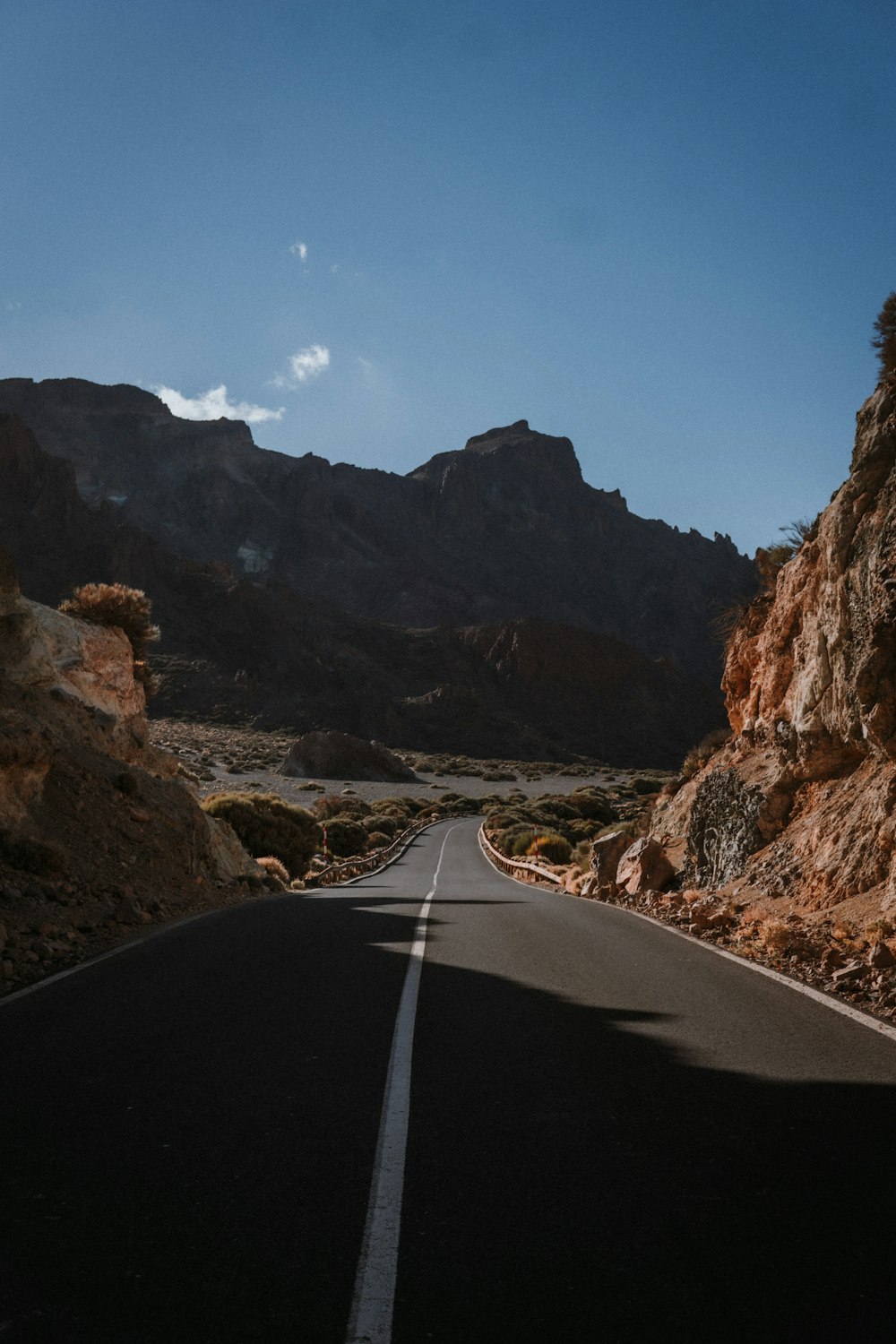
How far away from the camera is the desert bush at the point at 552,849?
132 ft

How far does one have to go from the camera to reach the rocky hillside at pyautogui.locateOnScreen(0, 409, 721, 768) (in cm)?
11150

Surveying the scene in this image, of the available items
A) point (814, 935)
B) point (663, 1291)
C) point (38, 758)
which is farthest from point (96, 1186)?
point (38, 758)

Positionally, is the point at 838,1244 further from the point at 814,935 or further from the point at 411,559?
the point at 411,559

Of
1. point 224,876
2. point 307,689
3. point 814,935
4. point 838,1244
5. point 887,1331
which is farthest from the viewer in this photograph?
point 307,689

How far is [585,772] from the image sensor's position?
10319 cm

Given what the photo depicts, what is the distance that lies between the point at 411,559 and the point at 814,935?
7120 inches

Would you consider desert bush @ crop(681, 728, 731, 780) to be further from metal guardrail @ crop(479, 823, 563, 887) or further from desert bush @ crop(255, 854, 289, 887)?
desert bush @ crop(255, 854, 289, 887)

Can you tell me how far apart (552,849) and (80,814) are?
27.5 metres

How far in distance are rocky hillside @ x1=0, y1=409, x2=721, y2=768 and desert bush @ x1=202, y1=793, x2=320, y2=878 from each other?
72.6m

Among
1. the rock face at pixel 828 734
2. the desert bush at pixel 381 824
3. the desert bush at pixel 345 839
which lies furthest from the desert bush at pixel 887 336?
the desert bush at pixel 381 824

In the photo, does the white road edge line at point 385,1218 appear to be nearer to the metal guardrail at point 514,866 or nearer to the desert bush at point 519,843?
the metal guardrail at point 514,866

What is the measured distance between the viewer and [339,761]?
87.9 m

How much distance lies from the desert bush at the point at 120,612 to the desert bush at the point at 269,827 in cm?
476

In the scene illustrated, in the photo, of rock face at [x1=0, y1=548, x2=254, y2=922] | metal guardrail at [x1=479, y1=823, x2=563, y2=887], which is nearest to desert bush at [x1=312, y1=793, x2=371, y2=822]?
metal guardrail at [x1=479, y1=823, x2=563, y2=887]
